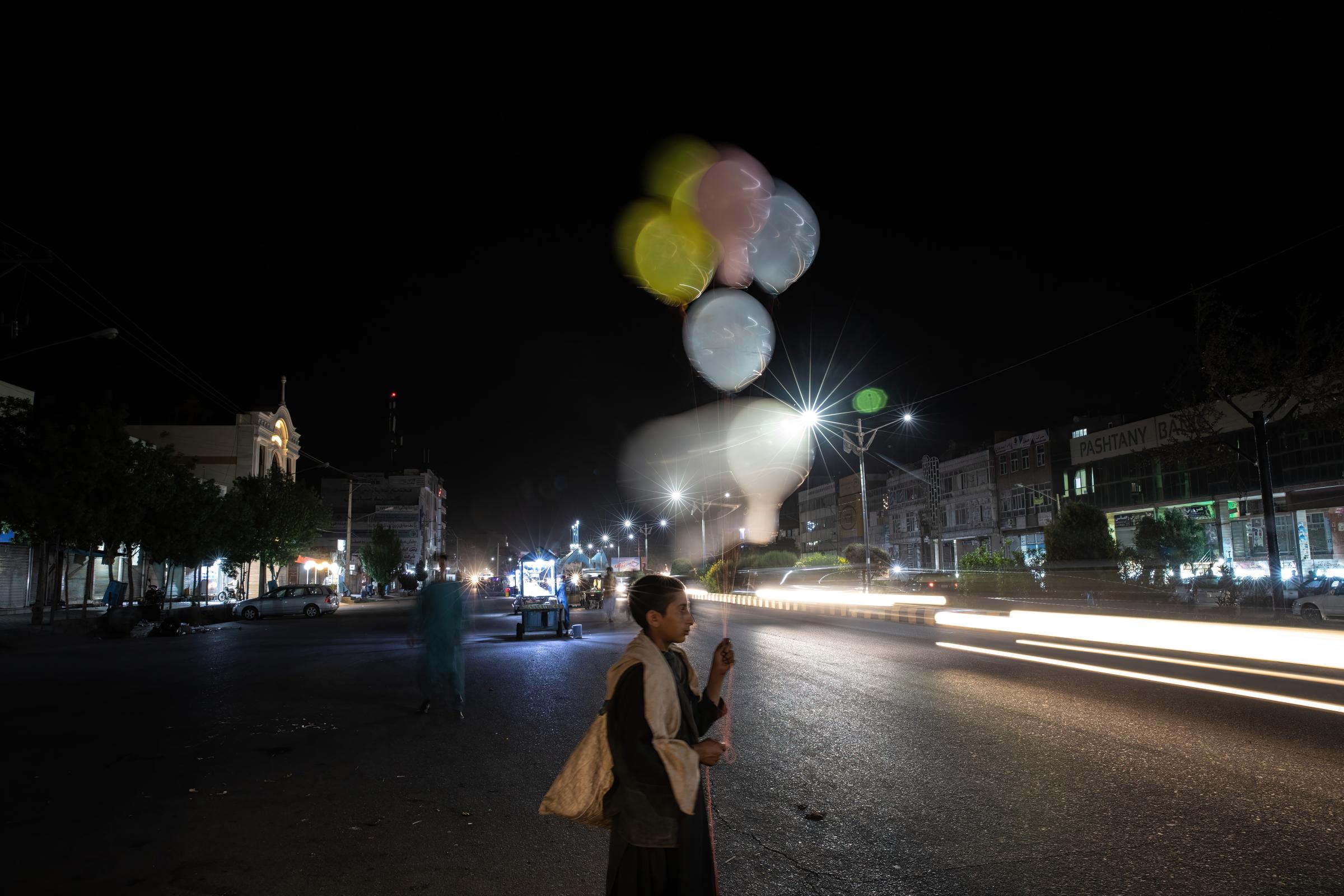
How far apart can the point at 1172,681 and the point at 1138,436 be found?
41.4 m

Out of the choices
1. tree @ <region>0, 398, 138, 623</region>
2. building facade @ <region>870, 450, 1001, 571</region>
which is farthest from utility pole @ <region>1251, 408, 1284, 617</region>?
building facade @ <region>870, 450, 1001, 571</region>

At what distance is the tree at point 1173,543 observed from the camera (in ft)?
114

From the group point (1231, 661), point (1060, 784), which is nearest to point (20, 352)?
point (1060, 784)

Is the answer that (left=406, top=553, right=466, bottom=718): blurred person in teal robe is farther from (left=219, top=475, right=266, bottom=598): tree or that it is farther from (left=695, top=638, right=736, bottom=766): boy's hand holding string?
(left=219, top=475, right=266, bottom=598): tree

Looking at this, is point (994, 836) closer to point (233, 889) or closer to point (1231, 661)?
point (233, 889)

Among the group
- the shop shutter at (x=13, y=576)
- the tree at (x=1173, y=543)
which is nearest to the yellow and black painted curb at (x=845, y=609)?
the tree at (x=1173, y=543)

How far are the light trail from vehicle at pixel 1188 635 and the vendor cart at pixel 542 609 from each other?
36.9 ft

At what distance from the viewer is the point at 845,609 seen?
31469mm

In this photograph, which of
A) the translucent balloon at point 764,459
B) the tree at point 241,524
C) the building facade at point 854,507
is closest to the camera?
the tree at point 241,524

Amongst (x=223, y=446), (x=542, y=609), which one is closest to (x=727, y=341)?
(x=542, y=609)

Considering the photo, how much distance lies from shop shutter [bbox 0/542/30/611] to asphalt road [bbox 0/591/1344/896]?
29784 millimetres

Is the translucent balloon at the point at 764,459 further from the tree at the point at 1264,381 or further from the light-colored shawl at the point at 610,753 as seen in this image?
the light-colored shawl at the point at 610,753

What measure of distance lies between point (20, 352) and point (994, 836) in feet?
81.2

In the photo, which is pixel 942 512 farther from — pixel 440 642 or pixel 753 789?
pixel 753 789
